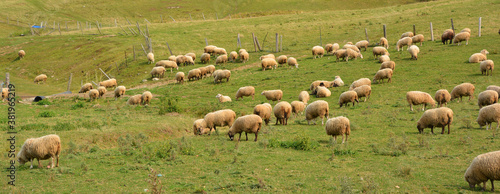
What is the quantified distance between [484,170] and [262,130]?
9.95 metres

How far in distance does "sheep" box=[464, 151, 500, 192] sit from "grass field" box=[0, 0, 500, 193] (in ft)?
0.94

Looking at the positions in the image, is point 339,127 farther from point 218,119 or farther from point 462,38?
point 462,38

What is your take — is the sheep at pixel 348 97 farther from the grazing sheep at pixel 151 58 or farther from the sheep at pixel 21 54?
the sheep at pixel 21 54

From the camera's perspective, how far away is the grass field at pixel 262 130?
11.8 m

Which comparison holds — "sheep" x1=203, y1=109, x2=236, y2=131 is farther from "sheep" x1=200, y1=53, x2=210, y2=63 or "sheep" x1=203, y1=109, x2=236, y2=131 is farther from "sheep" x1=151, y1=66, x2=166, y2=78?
"sheep" x1=200, y1=53, x2=210, y2=63

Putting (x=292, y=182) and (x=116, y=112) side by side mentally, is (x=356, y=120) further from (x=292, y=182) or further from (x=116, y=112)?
(x=116, y=112)

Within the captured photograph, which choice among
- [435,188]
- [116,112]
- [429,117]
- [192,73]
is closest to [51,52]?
[192,73]

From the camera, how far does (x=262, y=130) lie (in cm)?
1855

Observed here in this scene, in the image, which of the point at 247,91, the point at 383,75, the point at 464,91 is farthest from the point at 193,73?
the point at 464,91

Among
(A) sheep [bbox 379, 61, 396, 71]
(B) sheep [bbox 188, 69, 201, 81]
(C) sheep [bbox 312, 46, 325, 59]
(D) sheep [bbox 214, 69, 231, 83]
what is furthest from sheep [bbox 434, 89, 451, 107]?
(B) sheep [bbox 188, 69, 201, 81]

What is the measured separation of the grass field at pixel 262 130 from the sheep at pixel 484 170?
11.3 inches

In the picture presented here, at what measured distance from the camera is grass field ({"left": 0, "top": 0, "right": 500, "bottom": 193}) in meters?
11.8

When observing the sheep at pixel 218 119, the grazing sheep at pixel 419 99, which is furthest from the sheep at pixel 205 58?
the grazing sheep at pixel 419 99

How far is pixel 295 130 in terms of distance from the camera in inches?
739
